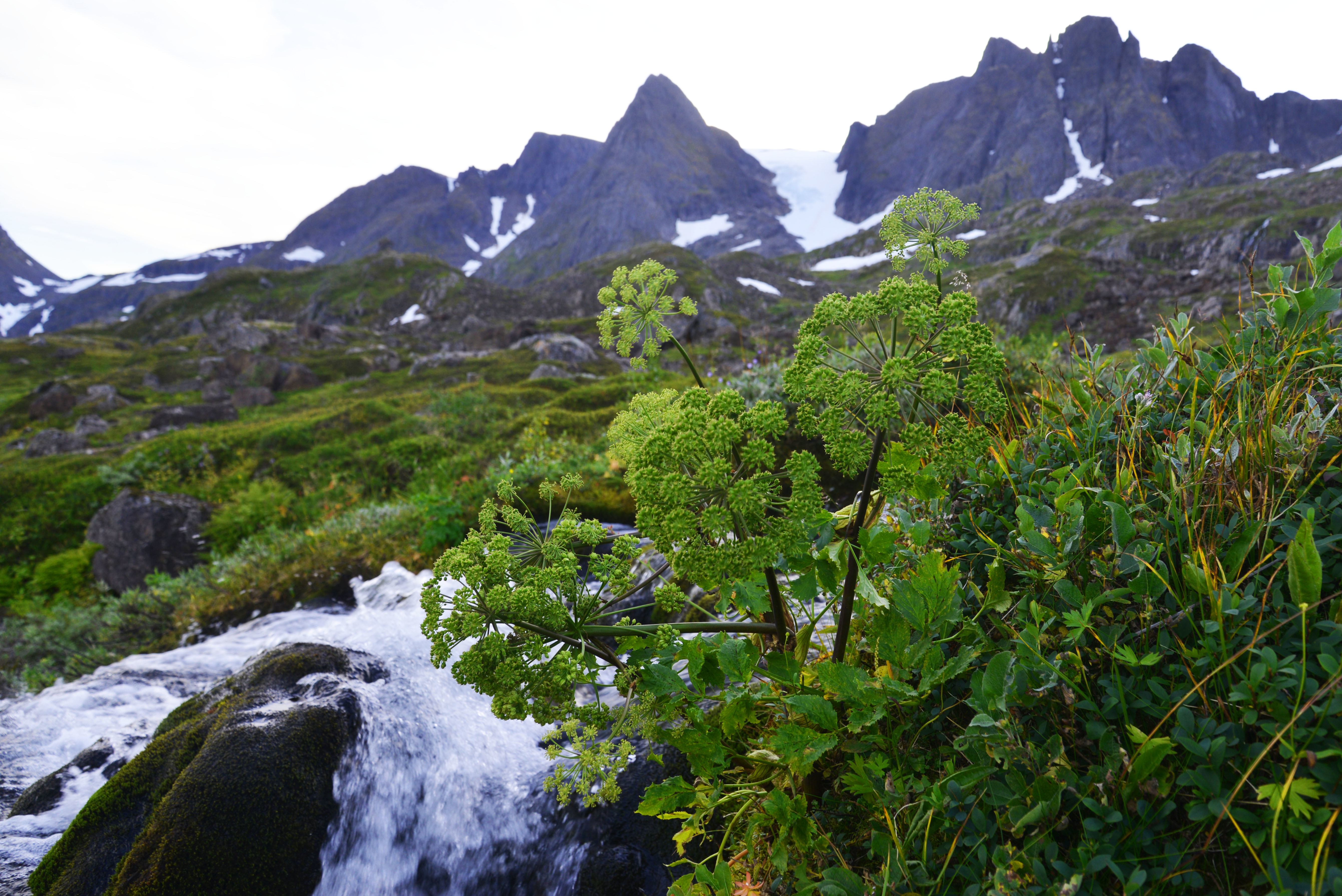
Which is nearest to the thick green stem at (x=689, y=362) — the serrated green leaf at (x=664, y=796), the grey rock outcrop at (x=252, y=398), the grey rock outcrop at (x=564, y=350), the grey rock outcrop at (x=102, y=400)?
the serrated green leaf at (x=664, y=796)

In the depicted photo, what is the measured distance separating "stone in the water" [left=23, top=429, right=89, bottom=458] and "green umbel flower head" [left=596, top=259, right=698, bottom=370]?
3451 cm

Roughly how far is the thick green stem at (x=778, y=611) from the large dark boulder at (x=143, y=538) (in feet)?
48.9

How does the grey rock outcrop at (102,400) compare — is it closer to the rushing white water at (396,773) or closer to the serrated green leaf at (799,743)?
the rushing white water at (396,773)

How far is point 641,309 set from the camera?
2.68 metres

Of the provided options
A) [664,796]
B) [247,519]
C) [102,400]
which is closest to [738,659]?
[664,796]

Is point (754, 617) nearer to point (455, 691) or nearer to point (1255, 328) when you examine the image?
point (1255, 328)

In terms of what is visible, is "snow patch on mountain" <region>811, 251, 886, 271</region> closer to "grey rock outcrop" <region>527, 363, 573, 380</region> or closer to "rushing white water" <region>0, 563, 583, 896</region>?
"grey rock outcrop" <region>527, 363, 573, 380</region>

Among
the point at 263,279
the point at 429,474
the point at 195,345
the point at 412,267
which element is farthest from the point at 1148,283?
the point at 263,279

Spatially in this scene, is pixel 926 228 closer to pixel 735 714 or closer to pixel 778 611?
pixel 778 611

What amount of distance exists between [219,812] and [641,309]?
403cm

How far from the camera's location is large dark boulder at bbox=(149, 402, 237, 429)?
28.4 m

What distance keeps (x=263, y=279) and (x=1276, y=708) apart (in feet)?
477

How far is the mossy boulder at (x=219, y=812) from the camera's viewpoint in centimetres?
333

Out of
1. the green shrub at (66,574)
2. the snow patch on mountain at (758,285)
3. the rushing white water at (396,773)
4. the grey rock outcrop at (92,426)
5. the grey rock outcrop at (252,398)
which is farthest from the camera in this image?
the snow patch on mountain at (758,285)
